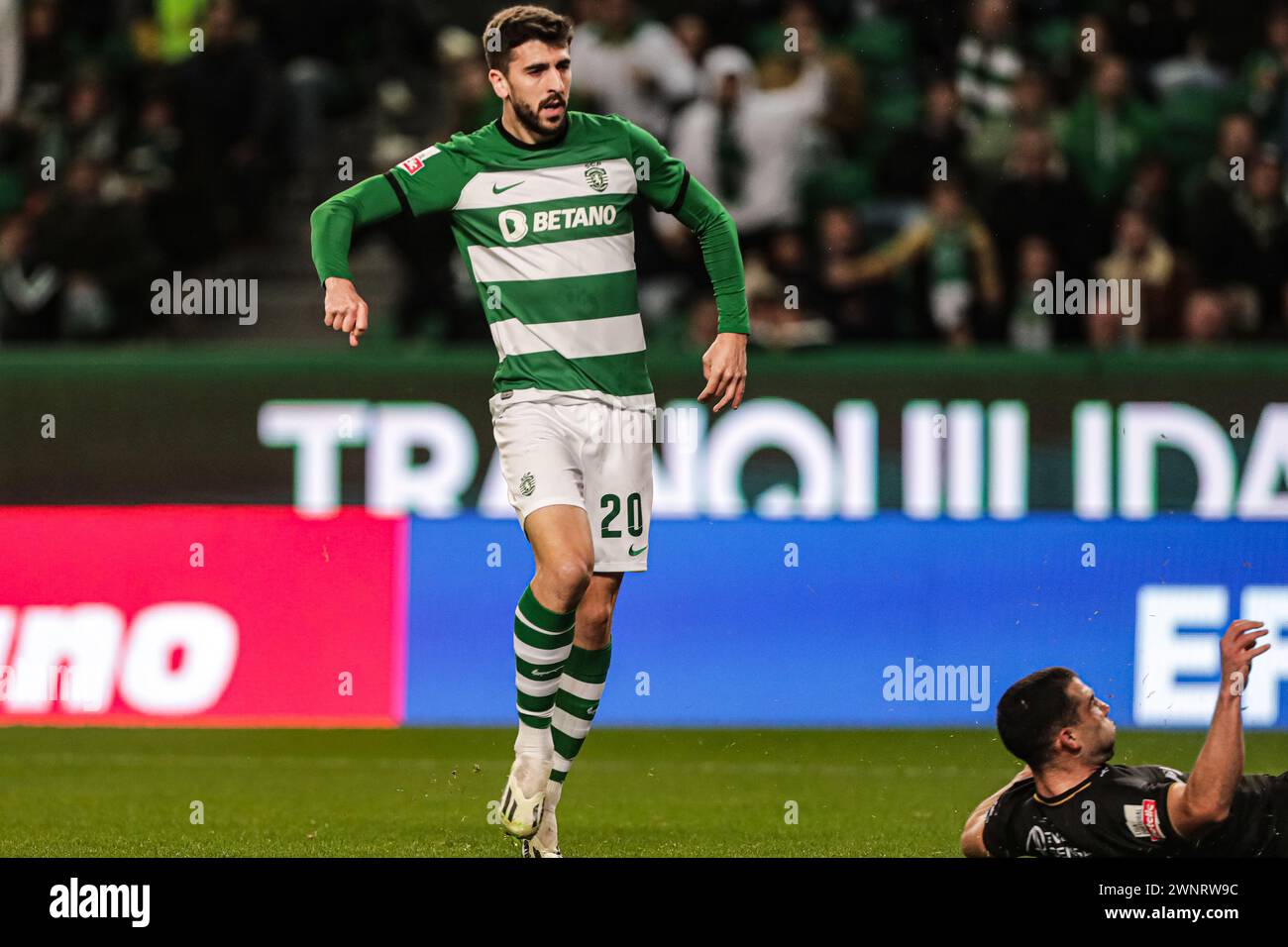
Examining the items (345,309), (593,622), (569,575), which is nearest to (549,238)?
(345,309)

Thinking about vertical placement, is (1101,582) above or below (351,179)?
below

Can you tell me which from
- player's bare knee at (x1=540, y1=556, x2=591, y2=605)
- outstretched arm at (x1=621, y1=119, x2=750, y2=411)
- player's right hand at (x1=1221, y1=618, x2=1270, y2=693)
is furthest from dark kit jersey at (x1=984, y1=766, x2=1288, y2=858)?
outstretched arm at (x1=621, y1=119, x2=750, y2=411)

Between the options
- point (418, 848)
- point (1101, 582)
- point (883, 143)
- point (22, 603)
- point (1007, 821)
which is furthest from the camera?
point (883, 143)

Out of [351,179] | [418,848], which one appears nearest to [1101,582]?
[418,848]

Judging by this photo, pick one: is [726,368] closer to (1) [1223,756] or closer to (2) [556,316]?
(2) [556,316]

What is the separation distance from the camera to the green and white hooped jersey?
21.3 feet

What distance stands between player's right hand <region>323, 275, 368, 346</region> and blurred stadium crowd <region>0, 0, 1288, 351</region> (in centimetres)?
449

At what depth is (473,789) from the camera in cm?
809

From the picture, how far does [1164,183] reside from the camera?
11047 mm

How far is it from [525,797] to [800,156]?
535 centimetres

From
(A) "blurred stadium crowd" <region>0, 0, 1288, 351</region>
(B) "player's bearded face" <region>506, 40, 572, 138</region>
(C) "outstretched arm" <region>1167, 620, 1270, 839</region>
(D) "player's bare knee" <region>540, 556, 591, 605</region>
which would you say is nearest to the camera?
(C) "outstretched arm" <region>1167, 620, 1270, 839</region>

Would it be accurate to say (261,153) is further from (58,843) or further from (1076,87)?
(58,843)

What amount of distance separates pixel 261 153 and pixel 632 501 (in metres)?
5.43

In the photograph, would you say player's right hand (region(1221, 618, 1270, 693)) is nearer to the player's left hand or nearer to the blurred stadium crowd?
the player's left hand
